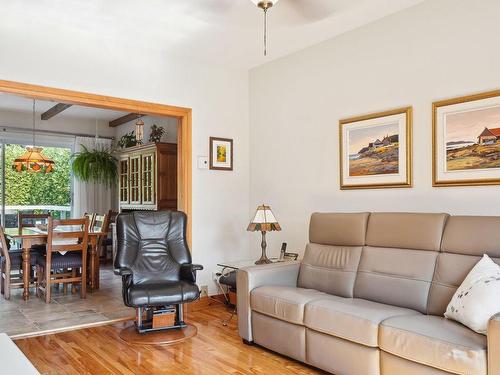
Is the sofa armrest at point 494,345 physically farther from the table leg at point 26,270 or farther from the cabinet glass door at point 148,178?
the cabinet glass door at point 148,178

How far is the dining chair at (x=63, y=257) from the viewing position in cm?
488

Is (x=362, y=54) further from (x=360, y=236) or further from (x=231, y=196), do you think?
(x=231, y=196)

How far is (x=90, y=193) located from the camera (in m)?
7.93

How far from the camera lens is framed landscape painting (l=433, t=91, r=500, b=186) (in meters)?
3.03

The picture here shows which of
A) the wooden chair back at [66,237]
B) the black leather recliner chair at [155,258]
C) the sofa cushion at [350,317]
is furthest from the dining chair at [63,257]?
the sofa cushion at [350,317]

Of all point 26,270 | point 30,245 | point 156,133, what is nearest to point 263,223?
point 30,245

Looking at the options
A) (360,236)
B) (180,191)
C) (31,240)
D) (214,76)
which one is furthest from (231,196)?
(31,240)

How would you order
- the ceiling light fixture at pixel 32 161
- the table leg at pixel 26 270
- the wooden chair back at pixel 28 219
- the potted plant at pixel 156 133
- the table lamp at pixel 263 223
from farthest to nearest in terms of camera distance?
the potted plant at pixel 156 133 < the ceiling light fixture at pixel 32 161 < the wooden chair back at pixel 28 219 < the table leg at pixel 26 270 < the table lamp at pixel 263 223

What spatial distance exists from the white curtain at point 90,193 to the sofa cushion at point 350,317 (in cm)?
595

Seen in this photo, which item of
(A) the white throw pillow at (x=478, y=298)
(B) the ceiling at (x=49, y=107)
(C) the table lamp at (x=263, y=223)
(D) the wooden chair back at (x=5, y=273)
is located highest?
(B) the ceiling at (x=49, y=107)

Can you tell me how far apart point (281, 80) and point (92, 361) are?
10.6ft

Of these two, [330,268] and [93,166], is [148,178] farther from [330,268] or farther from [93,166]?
[330,268]

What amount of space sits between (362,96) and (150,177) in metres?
3.59

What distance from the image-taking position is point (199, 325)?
406 centimetres
